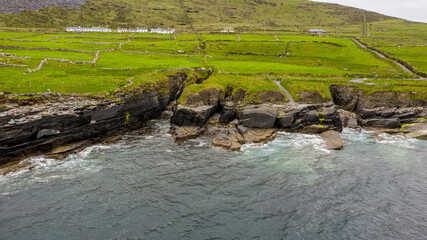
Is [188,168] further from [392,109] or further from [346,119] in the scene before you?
[392,109]

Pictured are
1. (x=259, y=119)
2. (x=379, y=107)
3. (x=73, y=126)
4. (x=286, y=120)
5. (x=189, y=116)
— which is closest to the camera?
(x=73, y=126)

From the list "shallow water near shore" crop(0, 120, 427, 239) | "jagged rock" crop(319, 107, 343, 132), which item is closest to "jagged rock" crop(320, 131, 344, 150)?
"shallow water near shore" crop(0, 120, 427, 239)

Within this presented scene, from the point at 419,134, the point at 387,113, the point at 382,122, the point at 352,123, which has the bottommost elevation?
the point at 419,134

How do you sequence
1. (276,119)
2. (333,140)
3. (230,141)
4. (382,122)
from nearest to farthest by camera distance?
1. (230,141)
2. (333,140)
3. (276,119)
4. (382,122)

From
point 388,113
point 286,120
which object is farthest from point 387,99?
point 286,120

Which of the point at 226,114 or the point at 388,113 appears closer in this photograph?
the point at 226,114

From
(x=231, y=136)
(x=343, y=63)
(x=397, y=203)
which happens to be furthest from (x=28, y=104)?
(x=343, y=63)

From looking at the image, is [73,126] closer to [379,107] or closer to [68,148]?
[68,148]
